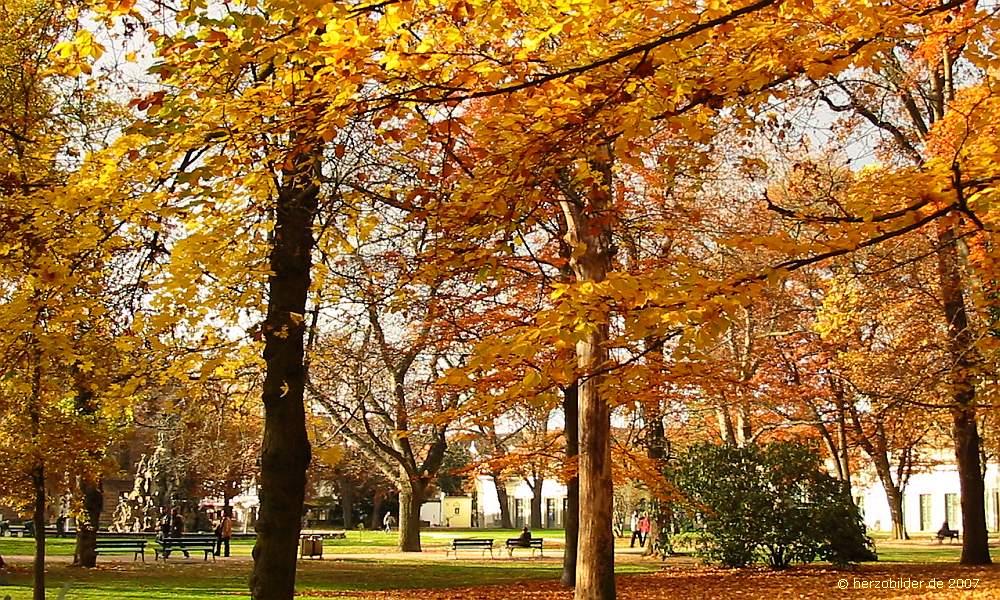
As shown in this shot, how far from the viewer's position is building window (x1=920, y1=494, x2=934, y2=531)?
62000mm

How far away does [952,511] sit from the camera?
60.0 meters

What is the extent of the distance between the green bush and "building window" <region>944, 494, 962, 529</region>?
43059 millimetres

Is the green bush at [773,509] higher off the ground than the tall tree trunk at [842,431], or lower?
lower

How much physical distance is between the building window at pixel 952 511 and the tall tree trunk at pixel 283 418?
59973 millimetres

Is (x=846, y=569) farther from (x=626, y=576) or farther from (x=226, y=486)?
(x=226, y=486)

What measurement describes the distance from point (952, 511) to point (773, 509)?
4494cm

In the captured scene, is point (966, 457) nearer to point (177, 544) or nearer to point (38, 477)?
point (38, 477)

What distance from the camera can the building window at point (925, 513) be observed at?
6200 centimetres

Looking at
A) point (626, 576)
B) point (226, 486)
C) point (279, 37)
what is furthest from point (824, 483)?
point (226, 486)

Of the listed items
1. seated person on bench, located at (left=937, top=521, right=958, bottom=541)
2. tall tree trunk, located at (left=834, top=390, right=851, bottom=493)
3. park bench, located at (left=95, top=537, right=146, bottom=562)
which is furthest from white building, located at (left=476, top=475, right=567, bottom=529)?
park bench, located at (left=95, top=537, right=146, bottom=562)

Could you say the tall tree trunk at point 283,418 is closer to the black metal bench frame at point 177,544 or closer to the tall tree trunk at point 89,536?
the tall tree trunk at point 89,536

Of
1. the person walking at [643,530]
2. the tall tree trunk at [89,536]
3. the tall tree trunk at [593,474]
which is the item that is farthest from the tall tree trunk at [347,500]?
the tall tree trunk at [593,474]

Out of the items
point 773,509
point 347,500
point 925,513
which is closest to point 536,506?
point 347,500

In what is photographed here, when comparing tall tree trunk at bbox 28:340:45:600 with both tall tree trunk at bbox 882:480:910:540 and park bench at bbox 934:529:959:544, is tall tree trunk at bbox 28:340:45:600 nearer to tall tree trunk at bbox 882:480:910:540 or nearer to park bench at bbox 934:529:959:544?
tall tree trunk at bbox 882:480:910:540
